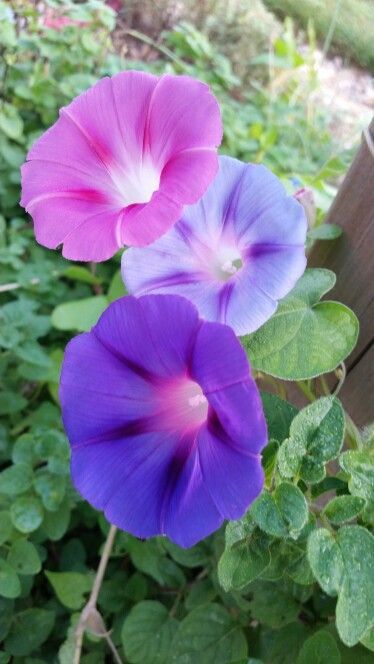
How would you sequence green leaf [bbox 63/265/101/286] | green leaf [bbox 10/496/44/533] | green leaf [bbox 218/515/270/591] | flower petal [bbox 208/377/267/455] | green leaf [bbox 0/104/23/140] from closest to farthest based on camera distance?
flower petal [bbox 208/377/267/455] → green leaf [bbox 218/515/270/591] → green leaf [bbox 10/496/44/533] → green leaf [bbox 63/265/101/286] → green leaf [bbox 0/104/23/140]

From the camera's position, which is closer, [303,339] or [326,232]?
[303,339]

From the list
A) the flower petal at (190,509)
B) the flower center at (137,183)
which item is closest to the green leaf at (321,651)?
the flower petal at (190,509)

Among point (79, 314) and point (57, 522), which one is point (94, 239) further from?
point (79, 314)

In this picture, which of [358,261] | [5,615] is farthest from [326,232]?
[5,615]

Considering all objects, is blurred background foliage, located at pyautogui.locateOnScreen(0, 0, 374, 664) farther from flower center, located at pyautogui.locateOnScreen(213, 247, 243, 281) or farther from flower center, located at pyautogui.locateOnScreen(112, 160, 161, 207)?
flower center, located at pyautogui.locateOnScreen(112, 160, 161, 207)

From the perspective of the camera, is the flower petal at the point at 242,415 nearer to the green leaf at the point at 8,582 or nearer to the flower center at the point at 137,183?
the flower center at the point at 137,183

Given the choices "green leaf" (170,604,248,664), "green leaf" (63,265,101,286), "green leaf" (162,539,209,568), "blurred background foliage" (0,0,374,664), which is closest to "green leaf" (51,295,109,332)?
"blurred background foliage" (0,0,374,664)
